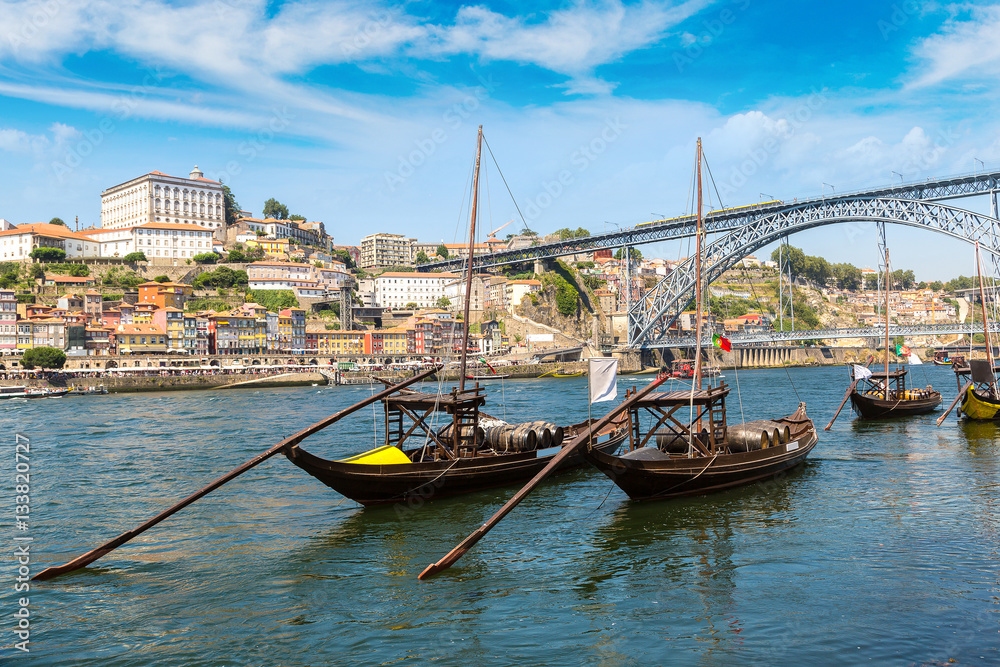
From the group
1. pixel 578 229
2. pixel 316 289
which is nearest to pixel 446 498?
pixel 316 289

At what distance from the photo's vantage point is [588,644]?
27.6 ft

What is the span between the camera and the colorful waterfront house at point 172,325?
2847 inches

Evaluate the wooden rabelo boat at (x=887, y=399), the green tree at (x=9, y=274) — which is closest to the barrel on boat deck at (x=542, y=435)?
the wooden rabelo boat at (x=887, y=399)

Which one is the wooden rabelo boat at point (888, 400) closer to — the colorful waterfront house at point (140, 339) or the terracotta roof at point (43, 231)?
the colorful waterfront house at point (140, 339)

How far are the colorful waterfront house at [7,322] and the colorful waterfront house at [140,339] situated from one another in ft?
26.7

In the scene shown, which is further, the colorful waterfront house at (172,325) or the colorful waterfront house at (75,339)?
the colorful waterfront house at (172,325)

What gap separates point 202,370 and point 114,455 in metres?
44.8

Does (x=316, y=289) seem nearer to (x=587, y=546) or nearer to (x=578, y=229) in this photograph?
(x=578, y=229)

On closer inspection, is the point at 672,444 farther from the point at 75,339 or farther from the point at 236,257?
the point at 236,257

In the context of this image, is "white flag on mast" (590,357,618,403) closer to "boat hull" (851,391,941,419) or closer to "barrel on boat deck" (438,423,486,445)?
"barrel on boat deck" (438,423,486,445)

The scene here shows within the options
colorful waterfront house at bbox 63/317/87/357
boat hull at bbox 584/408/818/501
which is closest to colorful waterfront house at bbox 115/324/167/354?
colorful waterfront house at bbox 63/317/87/357

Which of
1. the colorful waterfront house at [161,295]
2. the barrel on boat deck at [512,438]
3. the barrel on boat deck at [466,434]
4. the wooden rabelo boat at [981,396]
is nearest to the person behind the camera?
the barrel on boat deck at [466,434]

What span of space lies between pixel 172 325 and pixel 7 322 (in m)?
13.5

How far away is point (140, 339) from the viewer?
232 ft
